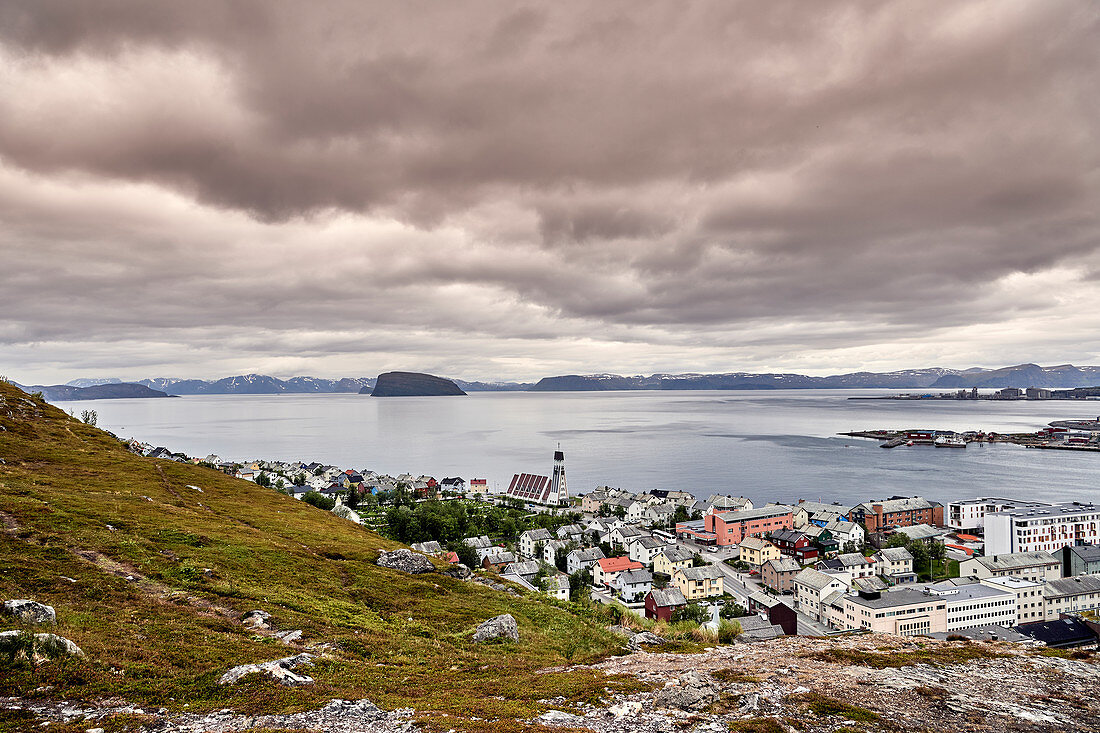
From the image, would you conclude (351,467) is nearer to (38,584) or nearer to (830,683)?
(38,584)

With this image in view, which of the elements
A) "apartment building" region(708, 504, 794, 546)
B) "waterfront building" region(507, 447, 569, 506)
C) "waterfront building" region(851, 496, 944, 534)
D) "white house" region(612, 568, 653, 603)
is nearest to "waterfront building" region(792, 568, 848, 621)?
"white house" region(612, 568, 653, 603)

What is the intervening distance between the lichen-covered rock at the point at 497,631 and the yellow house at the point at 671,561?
3511 centimetres

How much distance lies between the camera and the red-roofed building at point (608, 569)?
42.5 meters

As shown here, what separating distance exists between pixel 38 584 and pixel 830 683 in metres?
13.7

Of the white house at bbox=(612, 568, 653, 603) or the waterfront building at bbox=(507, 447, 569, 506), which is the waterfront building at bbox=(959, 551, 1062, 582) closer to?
the white house at bbox=(612, 568, 653, 603)

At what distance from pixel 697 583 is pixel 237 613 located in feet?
115

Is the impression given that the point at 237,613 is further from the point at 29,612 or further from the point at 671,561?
the point at 671,561

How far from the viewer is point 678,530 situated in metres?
60.3

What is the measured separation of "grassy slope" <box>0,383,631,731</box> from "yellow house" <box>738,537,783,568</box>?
38.5 m

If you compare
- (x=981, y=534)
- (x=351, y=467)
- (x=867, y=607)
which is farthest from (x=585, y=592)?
(x=351, y=467)

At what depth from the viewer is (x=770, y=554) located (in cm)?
4806

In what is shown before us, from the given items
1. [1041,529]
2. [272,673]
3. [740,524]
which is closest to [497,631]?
[272,673]

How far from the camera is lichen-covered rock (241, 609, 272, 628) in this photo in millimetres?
10234

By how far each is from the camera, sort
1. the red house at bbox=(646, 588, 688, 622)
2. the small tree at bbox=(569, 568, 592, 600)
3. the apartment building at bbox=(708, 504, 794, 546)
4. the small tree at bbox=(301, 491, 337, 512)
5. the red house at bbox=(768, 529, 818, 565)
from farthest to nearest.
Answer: the apartment building at bbox=(708, 504, 794, 546) < the small tree at bbox=(301, 491, 337, 512) < the red house at bbox=(768, 529, 818, 565) < the small tree at bbox=(569, 568, 592, 600) < the red house at bbox=(646, 588, 688, 622)
